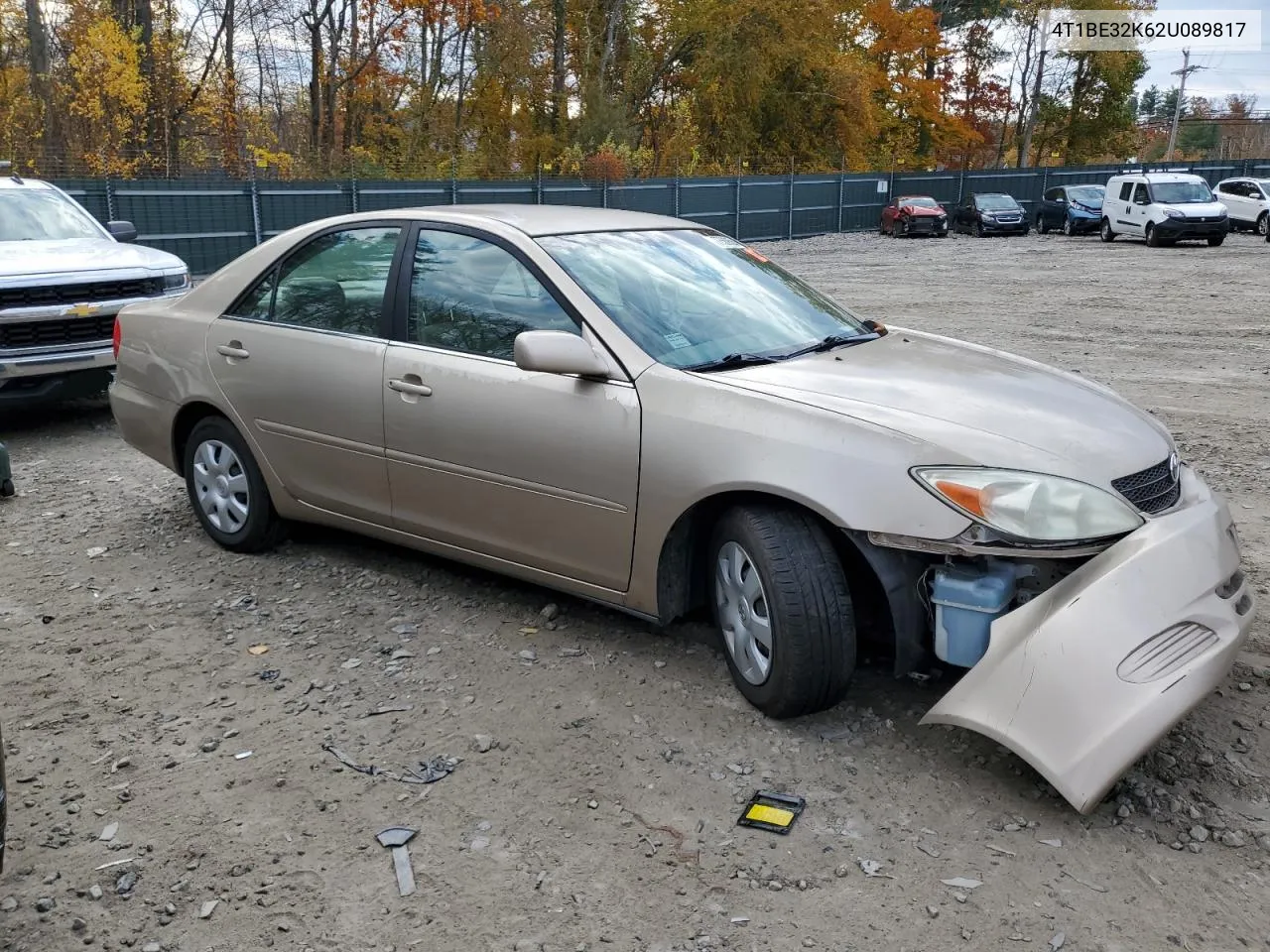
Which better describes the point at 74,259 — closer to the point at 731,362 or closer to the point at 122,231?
the point at 122,231

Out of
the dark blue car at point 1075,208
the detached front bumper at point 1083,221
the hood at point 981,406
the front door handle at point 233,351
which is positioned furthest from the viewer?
the dark blue car at point 1075,208

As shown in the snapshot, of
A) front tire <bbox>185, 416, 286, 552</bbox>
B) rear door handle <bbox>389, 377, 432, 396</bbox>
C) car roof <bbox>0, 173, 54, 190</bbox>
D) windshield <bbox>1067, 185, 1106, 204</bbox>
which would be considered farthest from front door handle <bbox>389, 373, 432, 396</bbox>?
windshield <bbox>1067, 185, 1106, 204</bbox>

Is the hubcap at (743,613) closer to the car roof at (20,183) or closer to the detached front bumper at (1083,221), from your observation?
the car roof at (20,183)

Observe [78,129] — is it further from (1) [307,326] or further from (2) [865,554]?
(2) [865,554]

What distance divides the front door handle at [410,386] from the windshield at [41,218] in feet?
19.2

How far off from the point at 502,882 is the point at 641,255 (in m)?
2.45

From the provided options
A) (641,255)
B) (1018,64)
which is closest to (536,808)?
(641,255)

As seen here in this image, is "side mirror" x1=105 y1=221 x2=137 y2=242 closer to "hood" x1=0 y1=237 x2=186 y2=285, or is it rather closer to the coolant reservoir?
"hood" x1=0 y1=237 x2=186 y2=285

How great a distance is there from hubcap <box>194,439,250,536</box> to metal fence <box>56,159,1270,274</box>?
13955 millimetres

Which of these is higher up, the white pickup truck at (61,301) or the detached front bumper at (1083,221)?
the white pickup truck at (61,301)

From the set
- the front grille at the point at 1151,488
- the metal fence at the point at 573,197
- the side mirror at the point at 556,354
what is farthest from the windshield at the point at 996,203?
the side mirror at the point at 556,354

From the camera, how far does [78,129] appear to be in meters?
A: 28.4

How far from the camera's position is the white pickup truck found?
7.76 m

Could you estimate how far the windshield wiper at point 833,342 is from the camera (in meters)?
4.18
